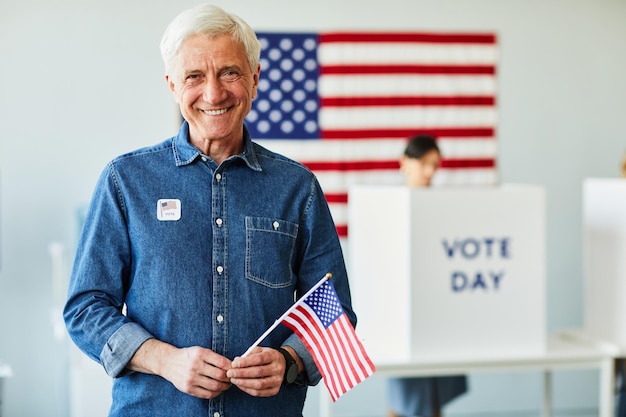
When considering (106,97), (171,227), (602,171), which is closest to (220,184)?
(171,227)

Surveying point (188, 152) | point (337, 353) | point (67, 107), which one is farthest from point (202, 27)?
point (67, 107)

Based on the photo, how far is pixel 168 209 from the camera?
1457 millimetres

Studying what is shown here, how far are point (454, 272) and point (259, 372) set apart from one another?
1.99 m

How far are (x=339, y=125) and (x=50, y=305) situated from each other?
1907 mm

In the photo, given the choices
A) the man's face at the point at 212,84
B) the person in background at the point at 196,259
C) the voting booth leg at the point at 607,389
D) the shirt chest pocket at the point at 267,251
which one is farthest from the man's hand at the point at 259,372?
the voting booth leg at the point at 607,389

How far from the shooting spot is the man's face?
142cm

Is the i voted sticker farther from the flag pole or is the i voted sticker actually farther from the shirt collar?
the flag pole

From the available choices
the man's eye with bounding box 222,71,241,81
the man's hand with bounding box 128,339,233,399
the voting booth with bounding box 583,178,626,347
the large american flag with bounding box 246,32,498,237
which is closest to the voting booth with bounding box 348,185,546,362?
the voting booth with bounding box 583,178,626,347

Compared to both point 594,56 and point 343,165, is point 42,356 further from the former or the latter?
point 594,56

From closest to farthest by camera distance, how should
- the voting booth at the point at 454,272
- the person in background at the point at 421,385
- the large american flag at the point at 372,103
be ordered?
the voting booth at the point at 454,272 < the person in background at the point at 421,385 < the large american flag at the point at 372,103

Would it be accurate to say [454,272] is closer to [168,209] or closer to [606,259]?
[606,259]

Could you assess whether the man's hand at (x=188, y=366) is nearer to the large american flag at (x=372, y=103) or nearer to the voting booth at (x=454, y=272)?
the voting booth at (x=454, y=272)

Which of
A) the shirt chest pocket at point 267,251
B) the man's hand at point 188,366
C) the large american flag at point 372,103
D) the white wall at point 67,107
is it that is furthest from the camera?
the large american flag at point 372,103

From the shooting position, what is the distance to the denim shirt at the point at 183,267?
143 cm
